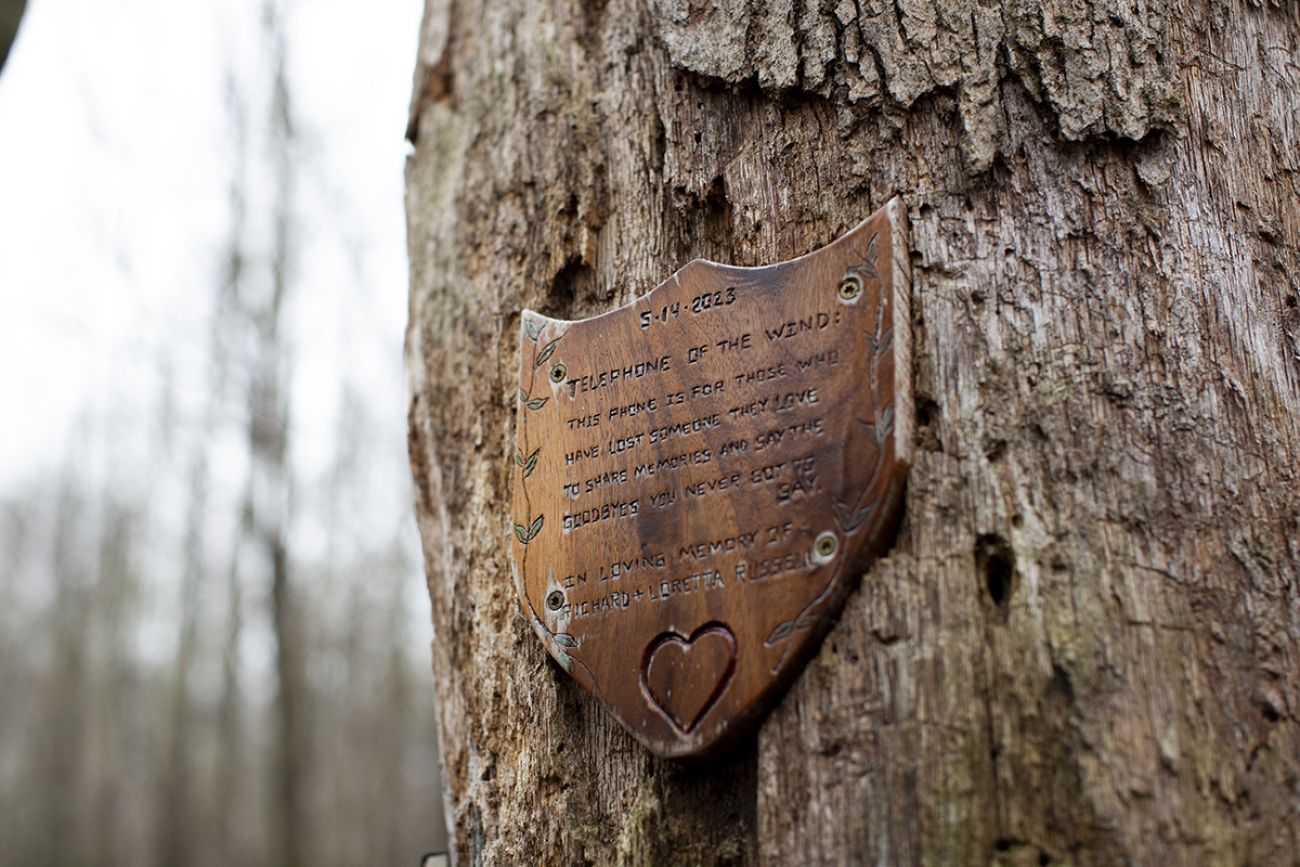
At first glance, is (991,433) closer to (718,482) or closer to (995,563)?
(995,563)

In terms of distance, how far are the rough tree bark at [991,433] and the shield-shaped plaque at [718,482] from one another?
85mm

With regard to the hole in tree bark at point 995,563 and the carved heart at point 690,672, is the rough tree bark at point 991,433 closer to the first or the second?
the hole in tree bark at point 995,563

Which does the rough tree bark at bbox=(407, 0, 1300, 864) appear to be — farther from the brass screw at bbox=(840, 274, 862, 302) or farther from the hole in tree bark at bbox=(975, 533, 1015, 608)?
the brass screw at bbox=(840, 274, 862, 302)

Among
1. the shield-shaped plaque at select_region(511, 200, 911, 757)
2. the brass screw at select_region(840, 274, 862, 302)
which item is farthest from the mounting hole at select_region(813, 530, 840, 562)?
the brass screw at select_region(840, 274, 862, 302)

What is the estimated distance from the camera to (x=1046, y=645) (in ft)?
4.50

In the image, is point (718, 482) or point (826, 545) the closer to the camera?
point (826, 545)

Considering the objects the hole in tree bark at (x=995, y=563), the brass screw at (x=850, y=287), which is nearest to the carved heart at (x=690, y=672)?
the hole in tree bark at (x=995, y=563)

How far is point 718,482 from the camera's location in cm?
157

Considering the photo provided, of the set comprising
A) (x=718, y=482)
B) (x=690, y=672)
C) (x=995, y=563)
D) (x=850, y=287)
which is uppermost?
(x=850, y=287)

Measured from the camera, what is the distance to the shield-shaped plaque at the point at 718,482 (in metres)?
1.46

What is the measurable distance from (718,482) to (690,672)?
298 mm

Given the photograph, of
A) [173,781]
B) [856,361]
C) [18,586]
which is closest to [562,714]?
[856,361]

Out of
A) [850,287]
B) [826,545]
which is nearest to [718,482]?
[826,545]

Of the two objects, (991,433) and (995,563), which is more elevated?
(991,433)
